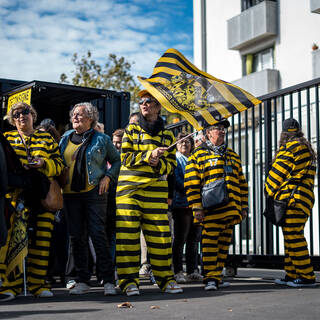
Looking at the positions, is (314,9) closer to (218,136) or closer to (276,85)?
(276,85)

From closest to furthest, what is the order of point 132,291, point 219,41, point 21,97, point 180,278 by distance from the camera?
point 132,291
point 180,278
point 21,97
point 219,41

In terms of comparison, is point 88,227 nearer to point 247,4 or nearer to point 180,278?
point 180,278

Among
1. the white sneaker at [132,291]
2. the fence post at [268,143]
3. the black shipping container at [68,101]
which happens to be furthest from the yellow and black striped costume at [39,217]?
the fence post at [268,143]

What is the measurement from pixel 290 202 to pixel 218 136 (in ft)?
3.59

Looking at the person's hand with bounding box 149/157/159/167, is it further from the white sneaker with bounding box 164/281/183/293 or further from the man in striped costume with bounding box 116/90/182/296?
the white sneaker with bounding box 164/281/183/293

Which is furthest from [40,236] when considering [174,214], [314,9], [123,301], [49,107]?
[314,9]

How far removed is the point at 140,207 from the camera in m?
6.16

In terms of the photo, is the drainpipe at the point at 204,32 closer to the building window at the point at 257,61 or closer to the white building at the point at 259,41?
the white building at the point at 259,41

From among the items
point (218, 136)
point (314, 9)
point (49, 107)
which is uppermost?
point (314, 9)

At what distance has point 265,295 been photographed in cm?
580

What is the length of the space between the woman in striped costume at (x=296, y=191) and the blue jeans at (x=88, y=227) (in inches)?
78.9

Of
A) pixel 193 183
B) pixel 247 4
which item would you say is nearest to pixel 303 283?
pixel 193 183

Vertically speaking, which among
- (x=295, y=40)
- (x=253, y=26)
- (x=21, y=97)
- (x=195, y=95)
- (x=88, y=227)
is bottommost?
(x=88, y=227)

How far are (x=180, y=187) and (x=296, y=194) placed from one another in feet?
6.42
